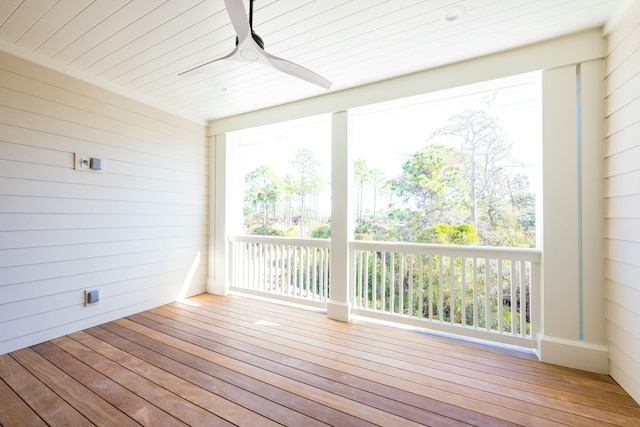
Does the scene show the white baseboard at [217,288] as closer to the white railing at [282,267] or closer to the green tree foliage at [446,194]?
the white railing at [282,267]

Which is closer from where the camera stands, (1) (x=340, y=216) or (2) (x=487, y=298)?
(2) (x=487, y=298)

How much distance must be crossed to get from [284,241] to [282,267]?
369 millimetres

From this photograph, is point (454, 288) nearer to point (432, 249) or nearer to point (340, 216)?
point (432, 249)

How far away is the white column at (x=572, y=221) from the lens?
1.96 m

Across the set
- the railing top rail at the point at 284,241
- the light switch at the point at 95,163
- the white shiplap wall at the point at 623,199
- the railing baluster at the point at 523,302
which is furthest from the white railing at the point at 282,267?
the white shiplap wall at the point at 623,199

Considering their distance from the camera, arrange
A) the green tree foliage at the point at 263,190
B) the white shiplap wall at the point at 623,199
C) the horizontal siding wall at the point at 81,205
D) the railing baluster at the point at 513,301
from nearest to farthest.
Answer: the white shiplap wall at the point at 623,199 → the horizontal siding wall at the point at 81,205 → the railing baluster at the point at 513,301 → the green tree foliage at the point at 263,190

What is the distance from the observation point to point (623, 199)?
175 centimetres

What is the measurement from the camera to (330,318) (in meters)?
3.02

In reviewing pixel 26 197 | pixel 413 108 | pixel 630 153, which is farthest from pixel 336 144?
pixel 26 197

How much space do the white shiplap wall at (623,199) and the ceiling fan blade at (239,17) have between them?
2.31 metres

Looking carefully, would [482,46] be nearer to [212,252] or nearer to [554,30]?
[554,30]

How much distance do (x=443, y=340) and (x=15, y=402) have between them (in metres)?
3.13

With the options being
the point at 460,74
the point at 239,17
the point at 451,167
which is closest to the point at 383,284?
the point at 451,167

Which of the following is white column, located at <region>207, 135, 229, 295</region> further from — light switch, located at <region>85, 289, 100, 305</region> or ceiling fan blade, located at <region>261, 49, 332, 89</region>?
ceiling fan blade, located at <region>261, 49, 332, 89</region>
